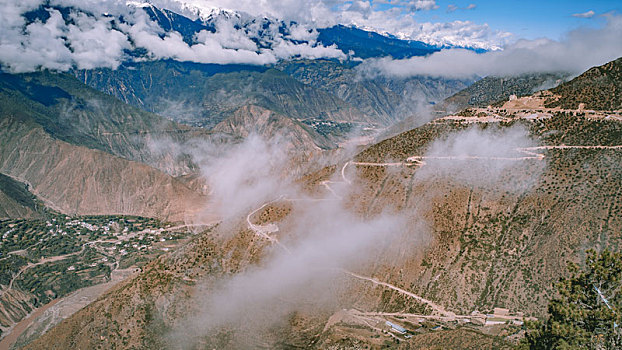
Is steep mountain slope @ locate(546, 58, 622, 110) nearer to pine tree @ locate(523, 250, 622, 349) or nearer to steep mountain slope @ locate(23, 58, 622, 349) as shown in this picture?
steep mountain slope @ locate(23, 58, 622, 349)

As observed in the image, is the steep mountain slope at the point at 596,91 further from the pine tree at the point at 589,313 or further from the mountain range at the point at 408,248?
the pine tree at the point at 589,313

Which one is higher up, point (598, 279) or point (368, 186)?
point (598, 279)

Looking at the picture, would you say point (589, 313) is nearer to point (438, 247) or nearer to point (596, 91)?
point (438, 247)

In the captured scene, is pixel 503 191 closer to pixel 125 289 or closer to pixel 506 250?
pixel 506 250

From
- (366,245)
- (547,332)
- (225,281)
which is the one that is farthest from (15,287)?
(547,332)

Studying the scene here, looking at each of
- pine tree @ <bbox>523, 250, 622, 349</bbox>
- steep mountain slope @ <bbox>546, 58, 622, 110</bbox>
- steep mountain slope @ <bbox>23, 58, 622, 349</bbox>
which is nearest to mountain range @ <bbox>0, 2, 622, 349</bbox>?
steep mountain slope @ <bbox>23, 58, 622, 349</bbox>

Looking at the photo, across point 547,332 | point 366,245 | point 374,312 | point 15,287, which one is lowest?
point 15,287

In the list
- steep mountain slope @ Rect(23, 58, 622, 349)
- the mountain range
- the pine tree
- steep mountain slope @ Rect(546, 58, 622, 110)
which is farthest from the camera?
steep mountain slope @ Rect(546, 58, 622, 110)

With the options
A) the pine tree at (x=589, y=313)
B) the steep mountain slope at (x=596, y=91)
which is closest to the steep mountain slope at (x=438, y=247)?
the steep mountain slope at (x=596, y=91)
